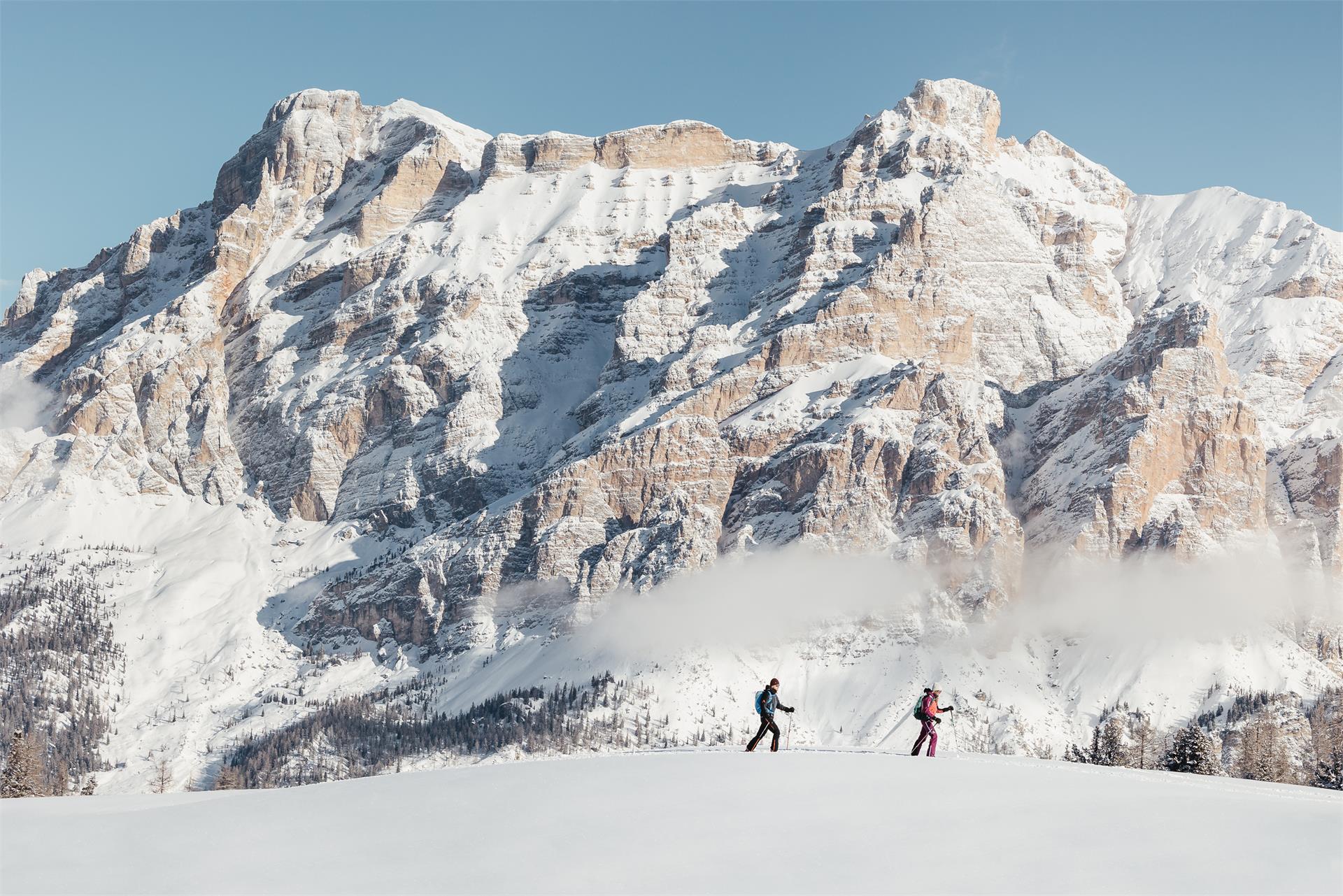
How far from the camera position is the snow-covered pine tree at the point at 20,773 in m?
105

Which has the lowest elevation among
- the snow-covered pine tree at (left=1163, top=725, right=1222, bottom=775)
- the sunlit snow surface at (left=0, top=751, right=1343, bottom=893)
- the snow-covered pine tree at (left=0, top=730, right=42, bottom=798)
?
the snow-covered pine tree at (left=0, top=730, right=42, bottom=798)

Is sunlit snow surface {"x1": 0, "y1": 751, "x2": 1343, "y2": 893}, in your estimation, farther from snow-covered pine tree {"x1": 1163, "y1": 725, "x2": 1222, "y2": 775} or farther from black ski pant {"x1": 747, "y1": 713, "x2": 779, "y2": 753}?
snow-covered pine tree {"x1": 1163, "y1": 725, "x2": 1222, "y2": 775}

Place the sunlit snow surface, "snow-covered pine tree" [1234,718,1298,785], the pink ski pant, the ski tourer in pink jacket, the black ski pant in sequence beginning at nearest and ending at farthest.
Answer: the sunlit snow surface → the black ski pant → the pink ski pant → the ski tourer in pink jacket → "snow-covered pine tree" [1234,718,1298,785]

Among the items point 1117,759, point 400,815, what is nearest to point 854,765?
point 400,815

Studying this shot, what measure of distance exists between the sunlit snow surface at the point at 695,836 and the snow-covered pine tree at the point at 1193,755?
55.5m

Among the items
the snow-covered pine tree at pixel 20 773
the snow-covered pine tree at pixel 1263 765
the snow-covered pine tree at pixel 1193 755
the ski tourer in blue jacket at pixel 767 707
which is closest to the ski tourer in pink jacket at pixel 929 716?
the ski tourer in blue jacket at pixel 767 707

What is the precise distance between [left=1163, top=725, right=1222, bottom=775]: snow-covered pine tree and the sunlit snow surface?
5546 centimetres

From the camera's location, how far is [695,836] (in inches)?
1433

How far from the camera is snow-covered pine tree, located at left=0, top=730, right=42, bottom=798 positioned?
10500 cm

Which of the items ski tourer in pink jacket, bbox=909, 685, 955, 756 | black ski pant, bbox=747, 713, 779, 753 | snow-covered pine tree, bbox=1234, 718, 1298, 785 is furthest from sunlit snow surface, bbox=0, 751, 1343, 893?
snow-covered pine tree, bbox=1234, 718, 1298, 785

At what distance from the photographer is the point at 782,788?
41219 mm

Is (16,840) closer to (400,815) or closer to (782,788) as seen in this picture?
(400,815)

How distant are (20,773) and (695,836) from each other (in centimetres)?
8457

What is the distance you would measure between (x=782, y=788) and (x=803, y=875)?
7.66 m
